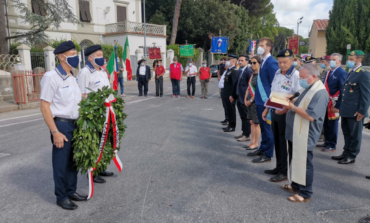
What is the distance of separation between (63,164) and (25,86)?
875 centimetres

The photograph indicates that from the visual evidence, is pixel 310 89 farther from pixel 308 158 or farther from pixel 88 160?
pixel 88 160

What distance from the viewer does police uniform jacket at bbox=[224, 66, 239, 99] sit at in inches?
281

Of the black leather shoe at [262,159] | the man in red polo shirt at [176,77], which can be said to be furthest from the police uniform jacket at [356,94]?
the man in red polo shirt at [176,77]

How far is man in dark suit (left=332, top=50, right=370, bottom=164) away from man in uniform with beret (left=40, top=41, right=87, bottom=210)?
462 centimetres

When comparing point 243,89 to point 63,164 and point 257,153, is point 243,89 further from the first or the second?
point 63,164

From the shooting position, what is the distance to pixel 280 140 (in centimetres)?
415

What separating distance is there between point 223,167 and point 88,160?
2.36 m

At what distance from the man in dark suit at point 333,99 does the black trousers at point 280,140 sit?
7.13ft

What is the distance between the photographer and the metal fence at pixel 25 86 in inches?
409

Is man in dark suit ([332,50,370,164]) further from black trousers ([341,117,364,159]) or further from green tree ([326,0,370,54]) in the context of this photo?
green tree ([326,0,370,54])

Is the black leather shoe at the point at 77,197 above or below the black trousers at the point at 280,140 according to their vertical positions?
below

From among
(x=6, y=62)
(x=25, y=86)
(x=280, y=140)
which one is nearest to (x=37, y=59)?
(x=6, y=62)

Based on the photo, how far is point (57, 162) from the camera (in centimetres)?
332

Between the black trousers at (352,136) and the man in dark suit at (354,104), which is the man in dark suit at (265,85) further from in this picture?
the black trousers at (352,136)
